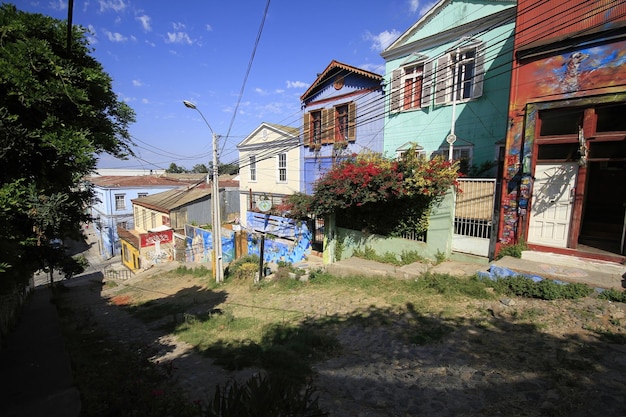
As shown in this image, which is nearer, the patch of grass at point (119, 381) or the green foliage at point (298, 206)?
the patch of grass at point (119, 381)

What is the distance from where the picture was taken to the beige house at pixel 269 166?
18297 mm

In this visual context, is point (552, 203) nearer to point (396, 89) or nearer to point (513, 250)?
point (513, 250)

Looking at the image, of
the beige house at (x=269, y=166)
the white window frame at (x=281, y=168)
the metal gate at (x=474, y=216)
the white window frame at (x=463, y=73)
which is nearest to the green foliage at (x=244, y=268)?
the beige house at (x=269, y=166)

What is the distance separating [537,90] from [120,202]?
36319 millimetres

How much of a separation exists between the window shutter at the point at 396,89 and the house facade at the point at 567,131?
528cm

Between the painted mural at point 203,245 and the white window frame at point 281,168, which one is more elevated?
the white window frame at point 281,168

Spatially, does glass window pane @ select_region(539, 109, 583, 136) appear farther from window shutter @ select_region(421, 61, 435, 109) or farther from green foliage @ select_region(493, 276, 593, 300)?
window shutter @ select_region(421, 61, 435, 109)

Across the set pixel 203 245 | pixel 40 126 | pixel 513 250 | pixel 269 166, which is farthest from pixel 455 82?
pixel 203 245

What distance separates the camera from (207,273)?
1662cm

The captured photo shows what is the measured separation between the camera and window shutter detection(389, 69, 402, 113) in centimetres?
1288

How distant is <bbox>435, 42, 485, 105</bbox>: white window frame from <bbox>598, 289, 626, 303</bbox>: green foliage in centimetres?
767

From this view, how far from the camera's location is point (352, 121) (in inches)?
591

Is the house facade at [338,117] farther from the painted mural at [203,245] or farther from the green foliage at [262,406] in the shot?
the green foliage at [262,406]

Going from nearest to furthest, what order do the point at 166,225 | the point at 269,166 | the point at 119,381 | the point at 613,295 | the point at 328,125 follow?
the point at 119,381, the point at 613,295, the point at 328,125, the point at 269,166, the point at 166,225
